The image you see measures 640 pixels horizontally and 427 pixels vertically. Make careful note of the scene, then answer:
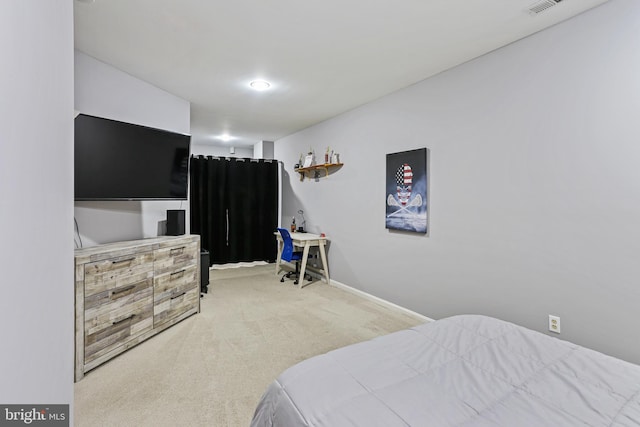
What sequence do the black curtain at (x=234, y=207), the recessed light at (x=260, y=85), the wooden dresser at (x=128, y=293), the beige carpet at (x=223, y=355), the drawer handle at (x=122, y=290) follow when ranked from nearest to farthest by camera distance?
the beige carpet at (x=223, y=355) → the wooden dresser at (x=128, y=293) → the drawer handle at (x=122, y=290) → the recessed light at (x=260, y=85) → the black curtain at (x=234, y=207)

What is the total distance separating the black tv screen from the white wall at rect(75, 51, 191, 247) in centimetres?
37

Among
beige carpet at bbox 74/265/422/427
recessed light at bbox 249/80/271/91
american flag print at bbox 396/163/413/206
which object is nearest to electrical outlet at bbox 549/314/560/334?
beige carpet at bbox 74/265/422/427

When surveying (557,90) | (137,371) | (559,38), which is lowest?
(137,371)

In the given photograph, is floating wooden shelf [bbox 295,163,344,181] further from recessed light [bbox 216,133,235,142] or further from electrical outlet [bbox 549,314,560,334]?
electrical outlet [bbox 549,314,560,334]

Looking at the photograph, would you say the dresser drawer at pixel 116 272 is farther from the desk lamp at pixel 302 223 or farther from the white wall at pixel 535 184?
the desk lamp at pixel 302 223

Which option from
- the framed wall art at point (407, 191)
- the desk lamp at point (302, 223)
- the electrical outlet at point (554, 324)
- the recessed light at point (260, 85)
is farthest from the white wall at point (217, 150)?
the electrical outlet at point (554, 324)

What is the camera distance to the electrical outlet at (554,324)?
223 centimetres

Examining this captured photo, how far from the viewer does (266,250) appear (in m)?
6.04

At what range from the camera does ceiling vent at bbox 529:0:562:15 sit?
6.51 feet

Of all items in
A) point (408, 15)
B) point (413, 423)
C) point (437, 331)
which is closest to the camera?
point (413, 423)

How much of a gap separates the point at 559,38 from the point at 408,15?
1134mm

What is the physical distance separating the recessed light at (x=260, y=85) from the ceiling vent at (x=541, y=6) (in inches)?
96.4
